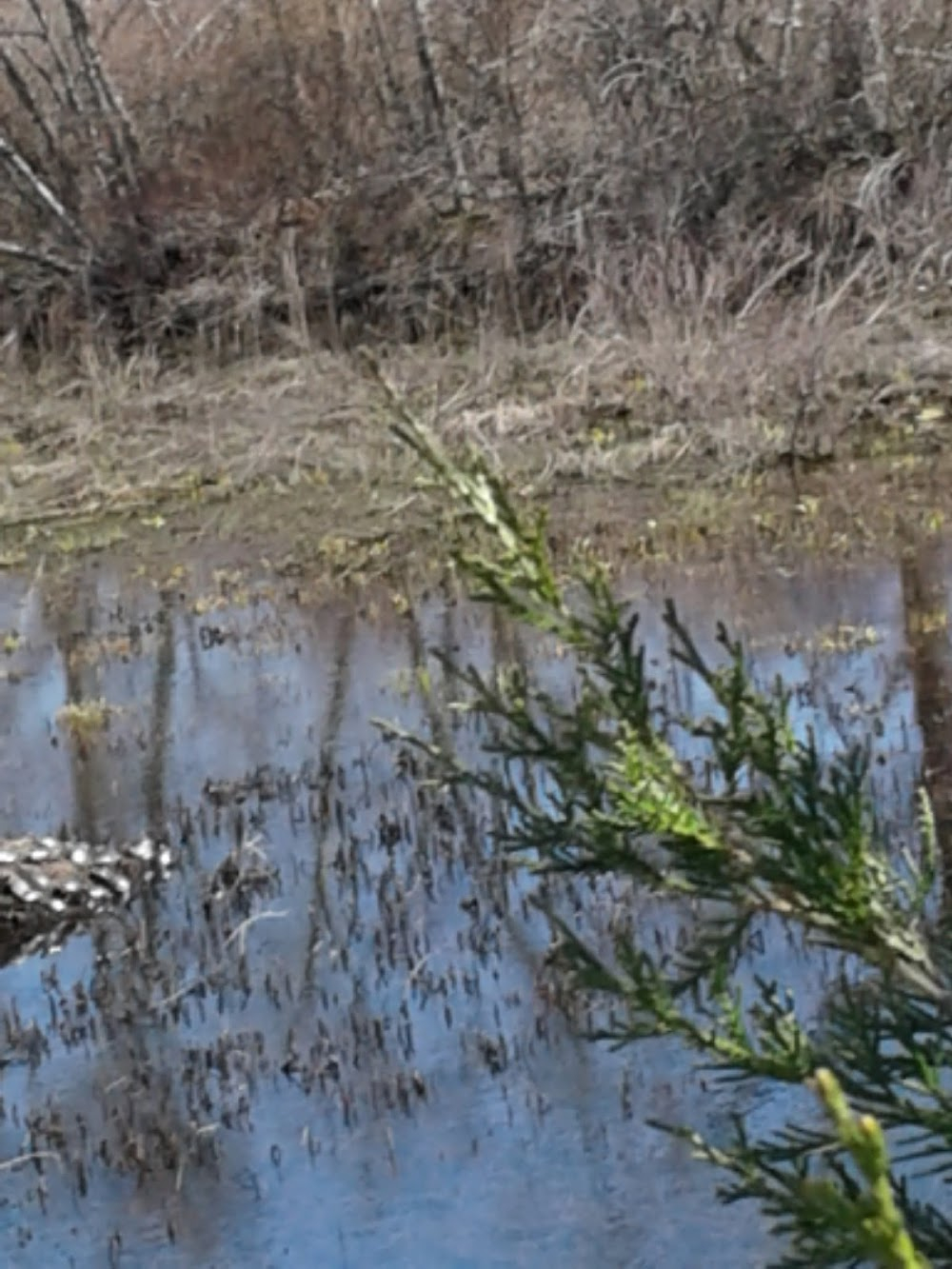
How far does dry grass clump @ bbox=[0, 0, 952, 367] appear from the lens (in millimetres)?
20031

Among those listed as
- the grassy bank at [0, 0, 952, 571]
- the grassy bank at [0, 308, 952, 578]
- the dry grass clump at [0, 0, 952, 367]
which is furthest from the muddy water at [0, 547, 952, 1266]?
the dry grass clump at [0, 0, 952, 367]

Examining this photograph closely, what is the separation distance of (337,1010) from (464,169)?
1629 cm

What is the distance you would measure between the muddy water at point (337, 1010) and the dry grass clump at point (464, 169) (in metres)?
7.71

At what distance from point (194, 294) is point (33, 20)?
7335 mm

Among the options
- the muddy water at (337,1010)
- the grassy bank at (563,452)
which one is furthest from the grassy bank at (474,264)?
the muddy water at (337,1010)

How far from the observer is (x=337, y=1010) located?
24.6 feet

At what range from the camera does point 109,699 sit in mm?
12266

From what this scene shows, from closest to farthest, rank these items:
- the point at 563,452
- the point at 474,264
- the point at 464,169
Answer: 1. the point at 563,452
2. the point at 474,264
3. the point at 464,169

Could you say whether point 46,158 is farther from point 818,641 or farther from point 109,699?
point 818,641

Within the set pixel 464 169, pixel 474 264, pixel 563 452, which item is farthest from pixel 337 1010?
pixel 464 169

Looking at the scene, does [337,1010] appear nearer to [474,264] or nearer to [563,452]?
[563,452]

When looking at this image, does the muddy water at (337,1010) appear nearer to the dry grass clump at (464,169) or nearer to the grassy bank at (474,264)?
the grassy bank at (474,264)

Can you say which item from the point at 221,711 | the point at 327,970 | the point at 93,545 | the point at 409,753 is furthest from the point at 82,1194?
the point at 93,545

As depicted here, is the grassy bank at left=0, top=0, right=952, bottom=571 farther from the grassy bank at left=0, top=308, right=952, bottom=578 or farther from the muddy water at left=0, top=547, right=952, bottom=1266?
the muddy water at left=0, top=547, right=952, bottom=1266
